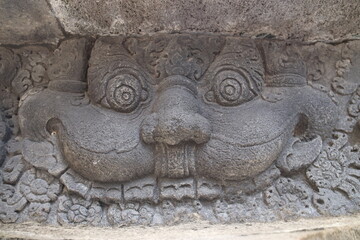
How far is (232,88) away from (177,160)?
16.1 inches

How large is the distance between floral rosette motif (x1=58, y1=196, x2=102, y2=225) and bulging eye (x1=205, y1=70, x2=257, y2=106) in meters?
0.72

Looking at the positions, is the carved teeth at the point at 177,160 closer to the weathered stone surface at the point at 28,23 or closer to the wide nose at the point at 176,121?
the wide nose at the point at 176,121

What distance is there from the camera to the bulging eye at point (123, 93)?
184 centimetres

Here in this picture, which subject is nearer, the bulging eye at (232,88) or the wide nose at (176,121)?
the wide nose at (176,121)

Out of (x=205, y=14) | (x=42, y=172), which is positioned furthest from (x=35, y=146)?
(x=205, y=14)

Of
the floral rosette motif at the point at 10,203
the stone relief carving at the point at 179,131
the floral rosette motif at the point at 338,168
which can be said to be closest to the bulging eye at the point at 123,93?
the stone relief carving at the point at 179,131

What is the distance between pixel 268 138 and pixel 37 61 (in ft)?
3.81

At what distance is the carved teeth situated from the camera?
5.74 ft

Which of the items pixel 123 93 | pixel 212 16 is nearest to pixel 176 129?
pixel 123 93

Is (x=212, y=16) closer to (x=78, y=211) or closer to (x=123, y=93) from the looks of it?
(x=123, y=93)

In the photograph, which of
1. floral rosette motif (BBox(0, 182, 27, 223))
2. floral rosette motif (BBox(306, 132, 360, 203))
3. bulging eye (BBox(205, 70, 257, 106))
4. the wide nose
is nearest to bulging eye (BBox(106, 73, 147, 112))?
the wide nose

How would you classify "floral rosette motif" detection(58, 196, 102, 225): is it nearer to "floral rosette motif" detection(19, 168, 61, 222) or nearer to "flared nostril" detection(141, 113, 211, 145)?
"floral rosette motif" detection(19, 168, 61, 222)

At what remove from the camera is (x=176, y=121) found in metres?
1.69

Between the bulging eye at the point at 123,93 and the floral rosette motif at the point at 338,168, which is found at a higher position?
the bulging eye at the point at 123,93
